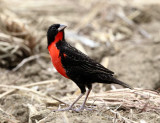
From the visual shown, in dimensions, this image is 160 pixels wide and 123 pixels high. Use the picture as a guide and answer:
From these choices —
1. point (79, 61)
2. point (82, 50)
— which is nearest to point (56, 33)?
point (79, 61)

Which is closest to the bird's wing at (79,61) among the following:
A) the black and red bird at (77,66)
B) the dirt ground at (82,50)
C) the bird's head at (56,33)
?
the black and red bird at (77,66)

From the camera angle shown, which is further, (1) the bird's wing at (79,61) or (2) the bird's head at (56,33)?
(2) the bird's head at (56,33)

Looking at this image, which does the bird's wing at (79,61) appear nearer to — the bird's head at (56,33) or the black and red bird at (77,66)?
the black and red bird at (77,66)

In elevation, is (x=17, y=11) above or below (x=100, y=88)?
above

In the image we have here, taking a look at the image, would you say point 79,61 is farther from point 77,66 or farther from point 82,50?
point 82,50

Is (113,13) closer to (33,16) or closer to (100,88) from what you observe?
(33,16)

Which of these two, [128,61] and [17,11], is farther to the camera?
[17,11]

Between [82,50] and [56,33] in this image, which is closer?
[56,33]

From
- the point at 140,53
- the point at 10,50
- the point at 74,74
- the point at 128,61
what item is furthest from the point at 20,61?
the point at 74,74

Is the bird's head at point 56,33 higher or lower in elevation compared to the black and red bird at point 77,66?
higher
